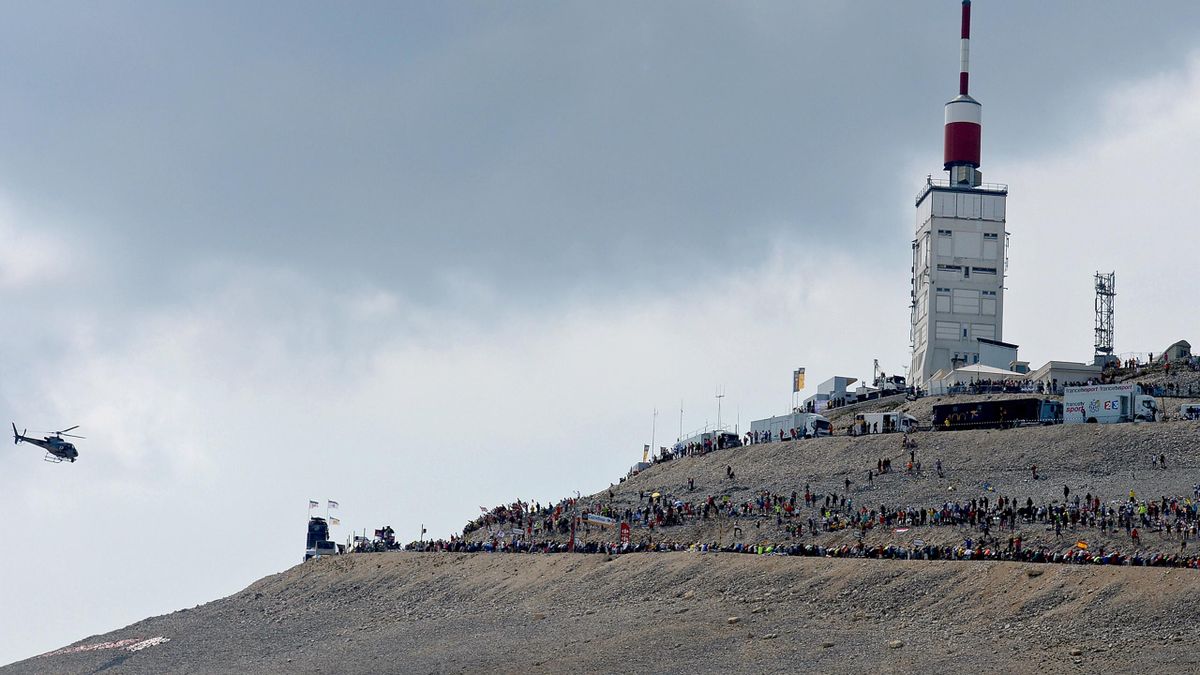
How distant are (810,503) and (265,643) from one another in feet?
81.7

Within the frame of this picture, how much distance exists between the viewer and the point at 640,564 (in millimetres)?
75625

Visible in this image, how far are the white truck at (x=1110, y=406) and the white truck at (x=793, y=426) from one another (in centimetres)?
1406

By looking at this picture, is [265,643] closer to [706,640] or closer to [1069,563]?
[706,640]

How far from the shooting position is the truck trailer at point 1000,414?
97250 millimetres

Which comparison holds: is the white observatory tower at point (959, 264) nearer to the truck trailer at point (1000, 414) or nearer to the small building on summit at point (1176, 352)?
the small building on summit at point (1176, 352)

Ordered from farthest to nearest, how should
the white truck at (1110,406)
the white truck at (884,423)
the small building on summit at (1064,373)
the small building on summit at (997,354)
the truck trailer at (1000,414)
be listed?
1. the small building on summit at (997,354)
2. the small building on summit at (1064,373)
3. the white truck at (884,423)
4. the truck trailer at (1000,414)
5. the white truck at (1110,406)

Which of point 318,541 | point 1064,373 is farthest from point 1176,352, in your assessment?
point 318,541

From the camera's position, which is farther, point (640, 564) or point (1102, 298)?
point (1102, 298)

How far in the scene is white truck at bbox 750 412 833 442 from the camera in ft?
343

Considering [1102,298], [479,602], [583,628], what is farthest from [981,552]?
[1102,298]

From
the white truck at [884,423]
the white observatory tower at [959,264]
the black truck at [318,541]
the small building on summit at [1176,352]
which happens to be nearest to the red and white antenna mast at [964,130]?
the white observatory tower at [959,264]

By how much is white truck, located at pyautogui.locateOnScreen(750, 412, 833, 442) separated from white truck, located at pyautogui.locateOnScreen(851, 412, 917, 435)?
1798mm

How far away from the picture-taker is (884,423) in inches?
4016

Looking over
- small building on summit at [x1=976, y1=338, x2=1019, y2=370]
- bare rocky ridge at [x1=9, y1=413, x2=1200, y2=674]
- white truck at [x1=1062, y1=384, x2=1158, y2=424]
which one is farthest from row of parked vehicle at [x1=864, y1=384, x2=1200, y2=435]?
small building on summit at [x1=976, y1=338, x2=1019, y2=370]
